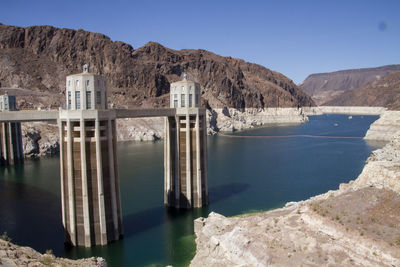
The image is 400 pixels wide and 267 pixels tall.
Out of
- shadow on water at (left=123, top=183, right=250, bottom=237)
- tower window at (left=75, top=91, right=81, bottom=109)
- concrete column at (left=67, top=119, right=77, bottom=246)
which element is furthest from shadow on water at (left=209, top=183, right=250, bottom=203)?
tower window at (left=75, top=91, right=81, bottom=109)

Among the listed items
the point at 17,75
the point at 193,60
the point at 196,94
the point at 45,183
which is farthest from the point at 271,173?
the point at 193,60

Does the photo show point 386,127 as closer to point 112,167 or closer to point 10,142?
point 10,142

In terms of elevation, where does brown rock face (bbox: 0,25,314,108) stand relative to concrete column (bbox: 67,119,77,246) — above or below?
above

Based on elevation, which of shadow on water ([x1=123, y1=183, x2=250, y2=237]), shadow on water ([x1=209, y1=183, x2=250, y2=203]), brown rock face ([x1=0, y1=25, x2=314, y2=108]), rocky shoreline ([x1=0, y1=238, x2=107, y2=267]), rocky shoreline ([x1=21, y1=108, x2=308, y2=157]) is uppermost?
brown rock face ([x1=0, y1=25, x2=314, y2=108])

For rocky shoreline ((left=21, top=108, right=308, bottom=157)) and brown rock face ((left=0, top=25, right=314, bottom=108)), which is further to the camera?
brown rock face ((left=0, top=25, right=314, bottom=108))

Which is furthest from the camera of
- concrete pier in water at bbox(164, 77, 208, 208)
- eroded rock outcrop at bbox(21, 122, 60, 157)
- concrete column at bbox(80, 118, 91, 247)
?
eroded rock outcrop at bbox(21, 122, 60, 157)

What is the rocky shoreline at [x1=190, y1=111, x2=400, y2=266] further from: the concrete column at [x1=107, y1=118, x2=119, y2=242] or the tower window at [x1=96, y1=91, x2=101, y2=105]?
the tower window at [x1=96, y1=91, x2=101, y2=105]

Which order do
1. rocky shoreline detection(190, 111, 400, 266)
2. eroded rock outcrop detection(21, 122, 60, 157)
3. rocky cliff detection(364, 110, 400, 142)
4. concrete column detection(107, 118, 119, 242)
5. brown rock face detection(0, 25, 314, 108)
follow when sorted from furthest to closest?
brown rock face detection(0, 25, 314, 108), rocky cliff detection(364, 110, 400, 142), eroded rock outcrop detection(21, 122, 60, 157), concrete column detection(107, 118, 119, 242), rocky shoreline detection(190, 111, 400, 266)

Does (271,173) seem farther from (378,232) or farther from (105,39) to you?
(105,39)
